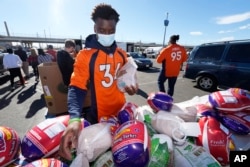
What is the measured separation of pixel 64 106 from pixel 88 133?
247 centimetres

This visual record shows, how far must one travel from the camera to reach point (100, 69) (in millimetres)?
1524

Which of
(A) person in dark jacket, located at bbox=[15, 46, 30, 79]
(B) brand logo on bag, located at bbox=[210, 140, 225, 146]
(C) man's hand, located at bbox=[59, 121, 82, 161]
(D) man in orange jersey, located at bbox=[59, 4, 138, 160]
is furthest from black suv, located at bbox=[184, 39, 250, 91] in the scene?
(A) person in dark jacket, located at bbox=[15, 46, 30, 79]

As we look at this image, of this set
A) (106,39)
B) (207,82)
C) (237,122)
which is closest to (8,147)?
(106,39)

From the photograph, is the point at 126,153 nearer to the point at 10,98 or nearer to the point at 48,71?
the point at 48,71

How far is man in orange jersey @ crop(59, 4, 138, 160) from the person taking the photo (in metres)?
1.40

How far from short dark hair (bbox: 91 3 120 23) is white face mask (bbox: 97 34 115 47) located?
0.52 feet

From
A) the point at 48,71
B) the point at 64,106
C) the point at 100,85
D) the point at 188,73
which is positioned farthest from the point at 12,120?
the point at 188,73

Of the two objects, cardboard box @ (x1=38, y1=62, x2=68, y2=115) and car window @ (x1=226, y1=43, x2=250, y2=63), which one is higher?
car window @ (x1=226, y1=43, x2=250, y2=63)

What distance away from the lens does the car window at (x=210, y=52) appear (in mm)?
6236

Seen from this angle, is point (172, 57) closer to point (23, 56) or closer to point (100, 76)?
point (100, 76)

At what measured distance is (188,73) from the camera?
24.2 feet

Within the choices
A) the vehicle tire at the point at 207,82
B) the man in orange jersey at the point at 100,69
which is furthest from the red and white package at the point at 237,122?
the vehicle tire at the point at 207,82

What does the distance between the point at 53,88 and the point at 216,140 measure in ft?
9.46

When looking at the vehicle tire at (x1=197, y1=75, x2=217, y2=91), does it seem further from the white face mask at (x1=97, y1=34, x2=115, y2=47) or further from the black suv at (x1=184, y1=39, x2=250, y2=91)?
the white face mask at (x1=97, y1=34, x2=115, y2=47)
